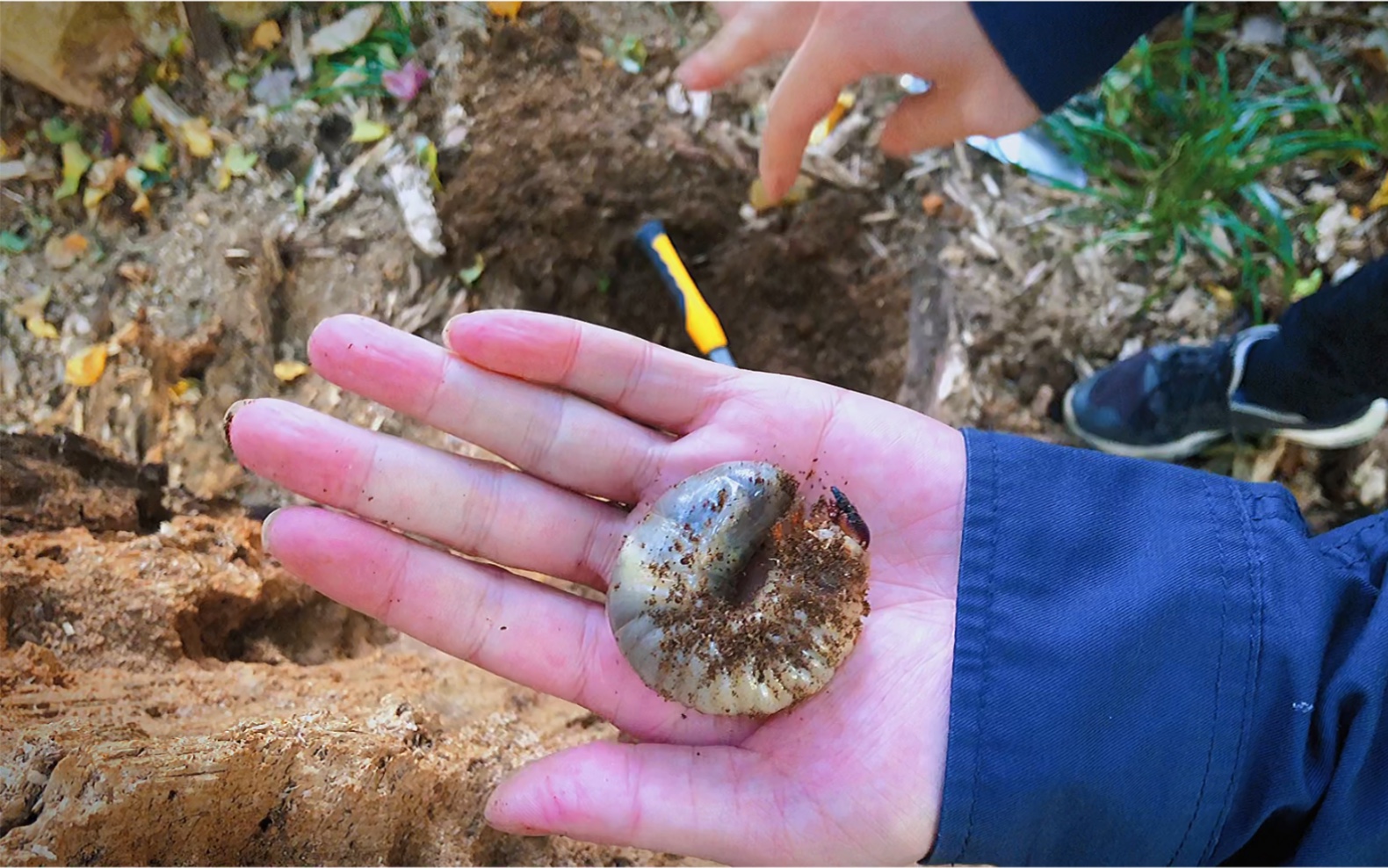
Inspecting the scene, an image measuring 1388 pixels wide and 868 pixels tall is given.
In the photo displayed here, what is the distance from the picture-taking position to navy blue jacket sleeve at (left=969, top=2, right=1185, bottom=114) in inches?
97.5

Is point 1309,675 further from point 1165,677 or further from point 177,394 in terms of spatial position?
point 177,394

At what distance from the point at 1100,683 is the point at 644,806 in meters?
1.05

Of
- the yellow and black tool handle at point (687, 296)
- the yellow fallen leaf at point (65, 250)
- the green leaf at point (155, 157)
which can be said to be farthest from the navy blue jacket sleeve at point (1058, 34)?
the yellow fallen leaf at point (65, 250)

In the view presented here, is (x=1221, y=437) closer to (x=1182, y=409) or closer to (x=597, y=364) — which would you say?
(x=1182, y=409)

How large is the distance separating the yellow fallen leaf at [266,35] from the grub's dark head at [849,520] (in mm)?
2947

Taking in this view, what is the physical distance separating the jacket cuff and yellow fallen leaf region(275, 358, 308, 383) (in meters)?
2.29

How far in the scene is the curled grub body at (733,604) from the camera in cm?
214

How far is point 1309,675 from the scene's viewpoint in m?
2.01

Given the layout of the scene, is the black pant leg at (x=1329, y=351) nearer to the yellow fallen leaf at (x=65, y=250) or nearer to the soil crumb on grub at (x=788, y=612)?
the soil crumb on grub at (x=788, y=612)

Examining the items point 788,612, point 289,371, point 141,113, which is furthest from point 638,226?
point 141,113

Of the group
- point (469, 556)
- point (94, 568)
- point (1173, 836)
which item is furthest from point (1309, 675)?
point (94, 568)

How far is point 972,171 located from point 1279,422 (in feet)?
4.75

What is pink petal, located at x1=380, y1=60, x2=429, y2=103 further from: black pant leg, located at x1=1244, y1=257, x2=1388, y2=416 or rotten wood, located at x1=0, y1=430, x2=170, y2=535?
black pant leg, located at x1=1244, y1=257, x2=1388, y2=416

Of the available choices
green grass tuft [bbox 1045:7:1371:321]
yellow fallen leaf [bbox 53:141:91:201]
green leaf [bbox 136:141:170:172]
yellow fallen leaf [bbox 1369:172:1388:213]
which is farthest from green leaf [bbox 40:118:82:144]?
yellow fallen leaf [bbox 1369:172:1388:213]
